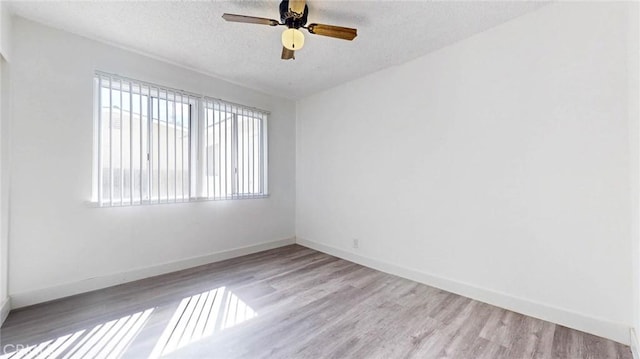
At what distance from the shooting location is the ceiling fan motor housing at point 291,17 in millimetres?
1978

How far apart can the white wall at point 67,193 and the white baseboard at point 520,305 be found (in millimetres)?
2711

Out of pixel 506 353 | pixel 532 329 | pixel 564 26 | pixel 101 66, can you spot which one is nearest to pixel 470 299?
pixel 532 329

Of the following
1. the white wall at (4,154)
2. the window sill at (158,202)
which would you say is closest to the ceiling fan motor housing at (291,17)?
the white wall at (4,154)

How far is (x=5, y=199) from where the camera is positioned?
212cm

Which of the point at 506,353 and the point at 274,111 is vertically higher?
the point at 274,111

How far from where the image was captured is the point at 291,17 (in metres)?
2.00

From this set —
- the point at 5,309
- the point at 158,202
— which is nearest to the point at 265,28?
the point at 158,202

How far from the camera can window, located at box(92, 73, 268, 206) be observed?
266 cm

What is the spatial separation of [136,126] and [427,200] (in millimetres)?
3380

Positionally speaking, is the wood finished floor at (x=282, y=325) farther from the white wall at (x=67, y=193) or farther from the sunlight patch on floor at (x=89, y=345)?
the white wall at (x=67, y=193)

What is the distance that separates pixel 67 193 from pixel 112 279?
990 millimetres

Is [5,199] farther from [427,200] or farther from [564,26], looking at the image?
[564,26]

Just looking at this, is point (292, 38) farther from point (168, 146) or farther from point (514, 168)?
point (514, 168)

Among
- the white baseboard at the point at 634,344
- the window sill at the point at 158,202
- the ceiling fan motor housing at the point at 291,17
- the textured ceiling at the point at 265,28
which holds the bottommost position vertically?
the white baseboard at the point at 634,344
